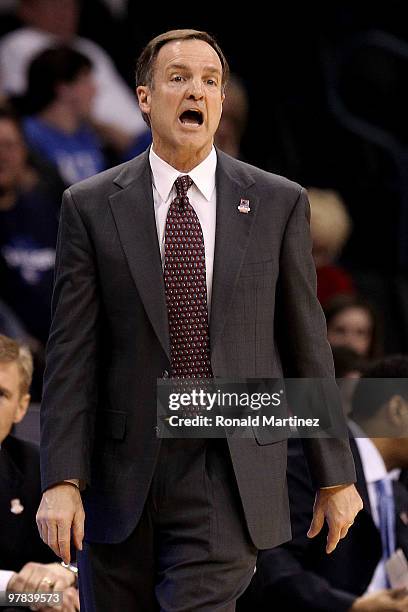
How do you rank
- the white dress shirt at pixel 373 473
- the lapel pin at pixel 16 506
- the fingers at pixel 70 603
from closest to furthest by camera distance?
the fingers at pixel 70 603 → the lapel pin at pixel 16 506 → the white dress shirt at pixel 373 473

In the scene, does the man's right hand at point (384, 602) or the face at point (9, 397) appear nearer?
the face at point (9, 397)

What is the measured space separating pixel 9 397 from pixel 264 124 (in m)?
3.55

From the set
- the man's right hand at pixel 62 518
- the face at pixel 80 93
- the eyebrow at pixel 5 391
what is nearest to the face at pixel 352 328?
the face at pixel 80 93

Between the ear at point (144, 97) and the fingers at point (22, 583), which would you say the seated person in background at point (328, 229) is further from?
the ear at point (144, 97)

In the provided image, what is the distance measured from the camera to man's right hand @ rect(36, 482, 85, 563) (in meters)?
2.60

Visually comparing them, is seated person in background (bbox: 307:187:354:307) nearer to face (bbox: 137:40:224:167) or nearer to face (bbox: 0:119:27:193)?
face (bbox: 0:119:27:193)

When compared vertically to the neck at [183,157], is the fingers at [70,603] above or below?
below

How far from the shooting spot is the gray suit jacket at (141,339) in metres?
2.67

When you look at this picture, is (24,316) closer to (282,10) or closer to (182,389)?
(282,10)

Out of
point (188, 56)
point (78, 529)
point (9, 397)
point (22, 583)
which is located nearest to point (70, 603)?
point (22, 583)

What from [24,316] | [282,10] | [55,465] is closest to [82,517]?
[55,465]

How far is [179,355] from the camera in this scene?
2703 millimetres

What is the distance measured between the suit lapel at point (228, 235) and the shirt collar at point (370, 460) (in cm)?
125

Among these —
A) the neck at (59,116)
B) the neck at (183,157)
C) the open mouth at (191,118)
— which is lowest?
the neck at (183,157)
